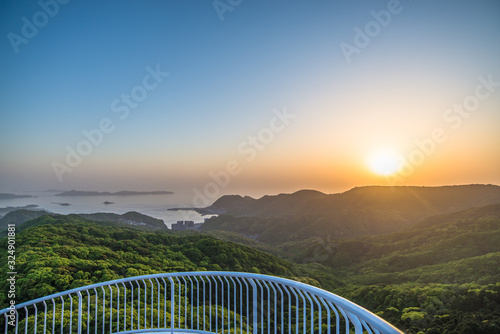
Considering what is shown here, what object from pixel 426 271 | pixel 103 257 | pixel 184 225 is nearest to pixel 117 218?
pixel 184 225

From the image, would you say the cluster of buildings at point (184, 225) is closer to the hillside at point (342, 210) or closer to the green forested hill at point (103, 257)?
the hillside at point (342, 210)

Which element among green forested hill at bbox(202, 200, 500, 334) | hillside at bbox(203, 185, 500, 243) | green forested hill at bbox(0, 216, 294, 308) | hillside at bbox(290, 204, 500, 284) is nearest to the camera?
green forested hill at bbox(0, 216, 294, 308)

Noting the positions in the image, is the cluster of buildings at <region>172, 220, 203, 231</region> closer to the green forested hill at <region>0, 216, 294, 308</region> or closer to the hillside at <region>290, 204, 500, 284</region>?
the hillside at <region>290, 204, 500, 284</region>

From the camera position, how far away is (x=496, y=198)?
81125 mm

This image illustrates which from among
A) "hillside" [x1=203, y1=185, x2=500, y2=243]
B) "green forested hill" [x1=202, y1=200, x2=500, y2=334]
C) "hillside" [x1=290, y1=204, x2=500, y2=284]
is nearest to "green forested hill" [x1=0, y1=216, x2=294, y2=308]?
"green forested hill" [x1=202, y1=200, x2=500, y2=334]

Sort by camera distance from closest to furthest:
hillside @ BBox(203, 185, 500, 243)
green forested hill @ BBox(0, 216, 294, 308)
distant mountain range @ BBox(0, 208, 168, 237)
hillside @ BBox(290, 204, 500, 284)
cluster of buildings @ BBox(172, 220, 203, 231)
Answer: green forested hill @ BBox(0, 216, 294, 308)
hillside @ BBox(290, 204, 500, 284)
distant mountain range @ BBox(0, 208, 168, 237)
cluster of buildings @ BBox(172, 220, 203, 231)
hillside @ BBox(203, 185, 500, 243)

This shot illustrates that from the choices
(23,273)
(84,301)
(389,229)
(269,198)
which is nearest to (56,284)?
(23,273)

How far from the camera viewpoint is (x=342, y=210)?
72.2 metres

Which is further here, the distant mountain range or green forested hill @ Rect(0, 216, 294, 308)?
the distant mountain range

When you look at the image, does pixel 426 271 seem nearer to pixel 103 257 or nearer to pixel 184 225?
pixel 103 257

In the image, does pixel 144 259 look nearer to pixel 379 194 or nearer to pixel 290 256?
pixel 290 256

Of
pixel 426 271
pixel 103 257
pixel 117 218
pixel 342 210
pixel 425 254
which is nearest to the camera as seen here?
pixel 103 257

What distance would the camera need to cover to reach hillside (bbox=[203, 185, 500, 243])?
61156 mm

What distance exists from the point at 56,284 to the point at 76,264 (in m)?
1.99
